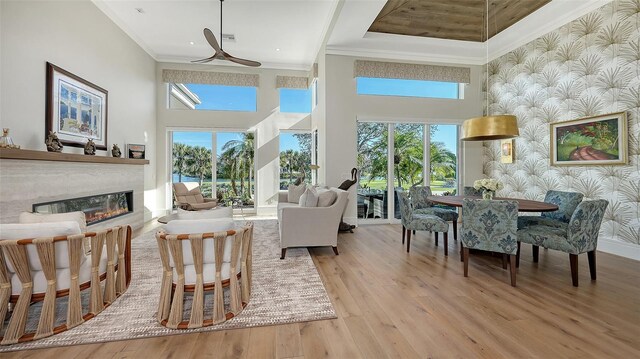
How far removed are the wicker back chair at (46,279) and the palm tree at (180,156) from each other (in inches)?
199

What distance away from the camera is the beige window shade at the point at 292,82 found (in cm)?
703

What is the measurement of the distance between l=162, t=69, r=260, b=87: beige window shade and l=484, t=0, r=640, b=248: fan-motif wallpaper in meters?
5.60

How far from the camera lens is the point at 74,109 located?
13.4 feet

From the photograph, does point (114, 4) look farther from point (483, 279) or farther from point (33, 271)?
point (483, 279)

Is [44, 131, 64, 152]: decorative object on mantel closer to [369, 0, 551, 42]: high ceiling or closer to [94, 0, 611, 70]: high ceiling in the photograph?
[94, 0, 611, 70]: high ceiling

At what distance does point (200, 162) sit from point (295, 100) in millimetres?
2896

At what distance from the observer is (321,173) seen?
5.86 metres

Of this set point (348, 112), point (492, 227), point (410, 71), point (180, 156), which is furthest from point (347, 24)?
point (180, 156)

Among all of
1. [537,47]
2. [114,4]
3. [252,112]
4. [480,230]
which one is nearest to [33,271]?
[480,230]

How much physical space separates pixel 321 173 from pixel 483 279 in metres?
3.60

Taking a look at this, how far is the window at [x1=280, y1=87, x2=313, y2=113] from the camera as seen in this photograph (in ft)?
23.6

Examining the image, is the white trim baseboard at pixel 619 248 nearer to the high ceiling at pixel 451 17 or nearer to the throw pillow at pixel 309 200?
the high ceiling at pixel 451 17

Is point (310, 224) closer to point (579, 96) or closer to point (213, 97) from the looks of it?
point (579, 96)

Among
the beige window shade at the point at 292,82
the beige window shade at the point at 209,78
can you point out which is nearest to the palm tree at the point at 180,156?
the beige window shade at the point at 209,78
